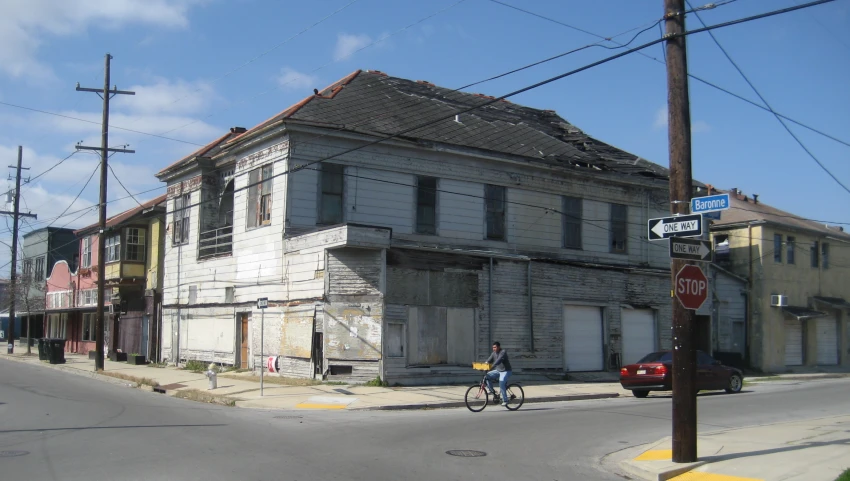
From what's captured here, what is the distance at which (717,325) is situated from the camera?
34.1 m

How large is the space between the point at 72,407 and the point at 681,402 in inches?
510

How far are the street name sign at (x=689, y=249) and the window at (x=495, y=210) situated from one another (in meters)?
16.9

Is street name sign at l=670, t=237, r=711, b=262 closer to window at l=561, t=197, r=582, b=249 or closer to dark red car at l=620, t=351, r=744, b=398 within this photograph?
dark red car at l=620, t=351, r=744, b=398

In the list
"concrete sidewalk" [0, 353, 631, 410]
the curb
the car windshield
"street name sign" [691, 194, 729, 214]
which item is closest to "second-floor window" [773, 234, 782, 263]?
"concrete sidewalk" [0, 353, 631, 410]

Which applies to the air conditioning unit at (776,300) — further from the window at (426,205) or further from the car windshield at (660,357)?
the window at (426,205)

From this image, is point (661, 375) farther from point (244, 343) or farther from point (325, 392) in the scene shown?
point (244, 343)

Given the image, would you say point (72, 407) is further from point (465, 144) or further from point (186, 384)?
point (465, 144)

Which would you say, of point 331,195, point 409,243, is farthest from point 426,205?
point 331,195

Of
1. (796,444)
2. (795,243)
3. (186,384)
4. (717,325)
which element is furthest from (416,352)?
(795,243)

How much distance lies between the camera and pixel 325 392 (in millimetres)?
20344

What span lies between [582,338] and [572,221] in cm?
471

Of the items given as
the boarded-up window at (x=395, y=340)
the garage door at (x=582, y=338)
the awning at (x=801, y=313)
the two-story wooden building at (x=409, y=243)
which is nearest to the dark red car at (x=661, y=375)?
the two-story wooden building at (x=409, y=243)

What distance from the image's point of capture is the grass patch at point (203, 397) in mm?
18719

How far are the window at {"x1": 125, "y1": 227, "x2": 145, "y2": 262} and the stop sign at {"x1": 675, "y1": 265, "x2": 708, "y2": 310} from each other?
102 ft
